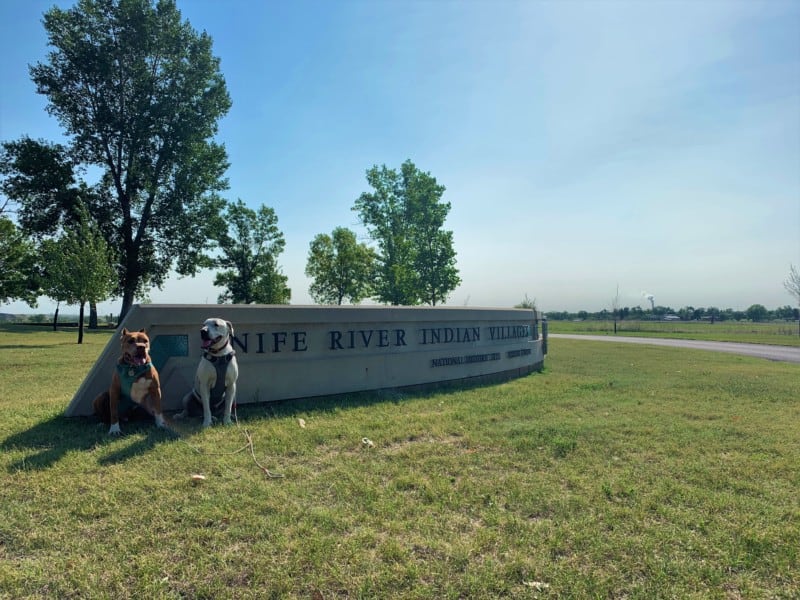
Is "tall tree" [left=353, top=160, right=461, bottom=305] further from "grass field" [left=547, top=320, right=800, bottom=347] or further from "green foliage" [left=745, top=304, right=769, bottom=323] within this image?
"green foliage" [left=745, top=304, right=769, bottom=323]

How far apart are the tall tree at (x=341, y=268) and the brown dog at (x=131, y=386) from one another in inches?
1096

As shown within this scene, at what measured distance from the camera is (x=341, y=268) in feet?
109

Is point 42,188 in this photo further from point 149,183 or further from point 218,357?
point 218,357

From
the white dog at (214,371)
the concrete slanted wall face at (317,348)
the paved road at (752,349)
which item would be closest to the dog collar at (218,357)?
Result: the white dog at (214,371)

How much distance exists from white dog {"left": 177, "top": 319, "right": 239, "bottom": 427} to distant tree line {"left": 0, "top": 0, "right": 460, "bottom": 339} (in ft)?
69.3

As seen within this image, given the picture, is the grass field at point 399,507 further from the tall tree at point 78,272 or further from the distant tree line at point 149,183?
the distant tree line at point 149,183

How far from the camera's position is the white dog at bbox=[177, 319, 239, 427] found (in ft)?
15.9

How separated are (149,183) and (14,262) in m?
11.3

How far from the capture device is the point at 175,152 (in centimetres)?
2819

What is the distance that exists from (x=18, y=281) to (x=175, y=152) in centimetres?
1418

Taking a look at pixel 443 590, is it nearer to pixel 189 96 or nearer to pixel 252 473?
pixel 252 473

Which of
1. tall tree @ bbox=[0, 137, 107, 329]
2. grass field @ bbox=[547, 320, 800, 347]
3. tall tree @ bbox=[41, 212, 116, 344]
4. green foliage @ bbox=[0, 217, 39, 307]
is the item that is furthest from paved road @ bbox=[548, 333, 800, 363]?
green foliage @ bbox=[0, 217, 39, 307]

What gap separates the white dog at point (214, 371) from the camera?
4.86 meters

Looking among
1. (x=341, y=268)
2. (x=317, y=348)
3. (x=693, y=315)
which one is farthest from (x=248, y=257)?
(x=693, y=315)
